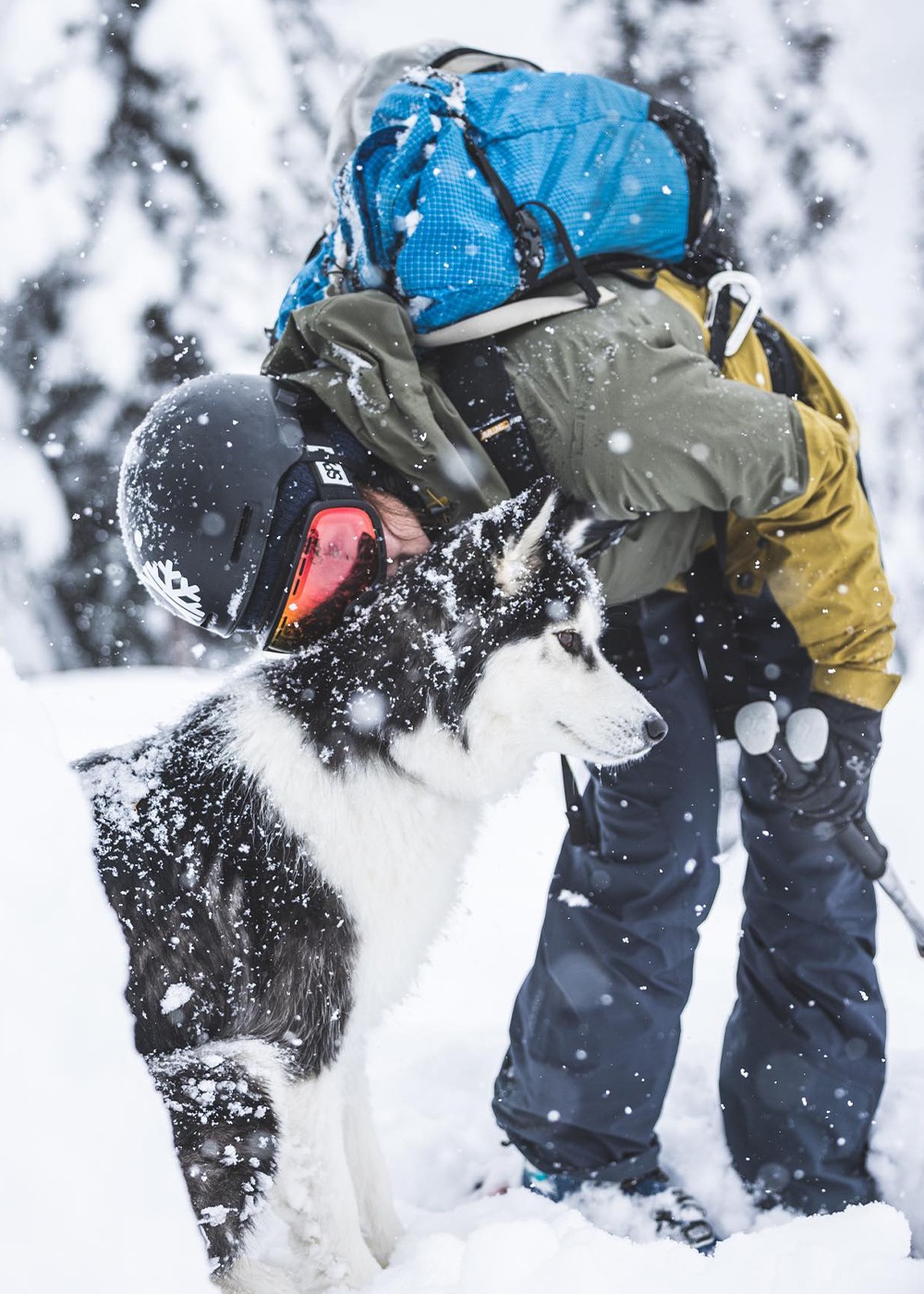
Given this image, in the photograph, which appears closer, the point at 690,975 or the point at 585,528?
the point at 585,528

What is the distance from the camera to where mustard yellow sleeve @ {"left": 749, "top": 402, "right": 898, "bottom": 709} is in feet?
7.13

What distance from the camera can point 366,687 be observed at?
2041 mm

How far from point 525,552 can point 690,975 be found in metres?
1.53

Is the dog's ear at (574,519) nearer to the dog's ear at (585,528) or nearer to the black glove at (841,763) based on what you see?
the dog's ear at (585,528)

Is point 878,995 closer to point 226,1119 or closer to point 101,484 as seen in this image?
point 226,1119

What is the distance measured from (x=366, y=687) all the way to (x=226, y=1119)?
2.97 ft

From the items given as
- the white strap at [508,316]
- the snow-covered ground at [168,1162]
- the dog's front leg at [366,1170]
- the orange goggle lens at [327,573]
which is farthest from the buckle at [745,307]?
the dog's front leg at [366,1170]

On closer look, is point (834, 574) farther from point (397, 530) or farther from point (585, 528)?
point (397, 530)

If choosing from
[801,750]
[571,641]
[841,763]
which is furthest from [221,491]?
[841,763]

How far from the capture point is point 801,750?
2.38 metres

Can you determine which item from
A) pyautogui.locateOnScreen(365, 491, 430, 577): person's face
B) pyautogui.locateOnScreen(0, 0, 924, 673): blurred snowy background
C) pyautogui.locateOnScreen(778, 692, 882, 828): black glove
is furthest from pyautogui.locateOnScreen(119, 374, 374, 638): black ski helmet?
pyautogui.locateOnScreen(0, 0, 924, 673): blurred snowy background

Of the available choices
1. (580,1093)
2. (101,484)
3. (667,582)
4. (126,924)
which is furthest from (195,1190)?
(101,484)

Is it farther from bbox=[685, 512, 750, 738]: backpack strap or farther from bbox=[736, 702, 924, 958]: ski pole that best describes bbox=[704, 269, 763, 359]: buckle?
bbox=[736, 702, 924, 958]: ski pole

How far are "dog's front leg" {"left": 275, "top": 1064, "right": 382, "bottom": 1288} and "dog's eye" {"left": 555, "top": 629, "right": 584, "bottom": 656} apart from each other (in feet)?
3.65
